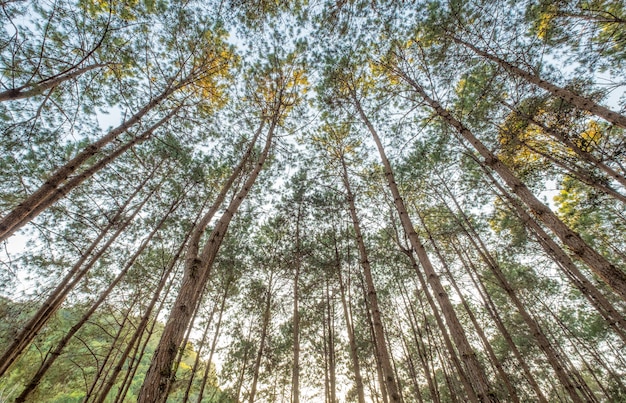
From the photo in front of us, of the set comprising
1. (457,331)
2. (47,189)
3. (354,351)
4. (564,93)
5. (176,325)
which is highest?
(564,93)

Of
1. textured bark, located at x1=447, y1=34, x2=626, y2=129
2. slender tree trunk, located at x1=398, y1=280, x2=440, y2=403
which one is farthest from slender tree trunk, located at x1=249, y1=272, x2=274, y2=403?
textured bark, located at x1=447, y1=34, x2=626, y2=129

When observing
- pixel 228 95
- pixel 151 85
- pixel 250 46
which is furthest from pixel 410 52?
pixel 151 85

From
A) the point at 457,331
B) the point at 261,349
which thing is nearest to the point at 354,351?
the point at 261,349

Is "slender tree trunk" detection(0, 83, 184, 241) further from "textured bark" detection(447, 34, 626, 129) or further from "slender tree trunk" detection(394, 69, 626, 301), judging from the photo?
"textured bark" detection(447, 34, 626, 129)

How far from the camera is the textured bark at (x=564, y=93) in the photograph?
4858 millimetres

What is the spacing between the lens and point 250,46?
582cm

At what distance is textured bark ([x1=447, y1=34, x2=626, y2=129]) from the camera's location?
4858 millimetres

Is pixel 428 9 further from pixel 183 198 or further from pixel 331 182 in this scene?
pixel 183 198

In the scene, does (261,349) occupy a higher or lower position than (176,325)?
higher

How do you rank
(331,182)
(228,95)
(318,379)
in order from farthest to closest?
(318,379), (331,182), (228,95)

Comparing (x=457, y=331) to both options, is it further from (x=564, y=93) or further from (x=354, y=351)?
(x=564, y=93)

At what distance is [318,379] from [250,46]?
51.9ft

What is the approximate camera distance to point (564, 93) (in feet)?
18.1

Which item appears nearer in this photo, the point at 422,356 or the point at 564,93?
the point at 564,93
